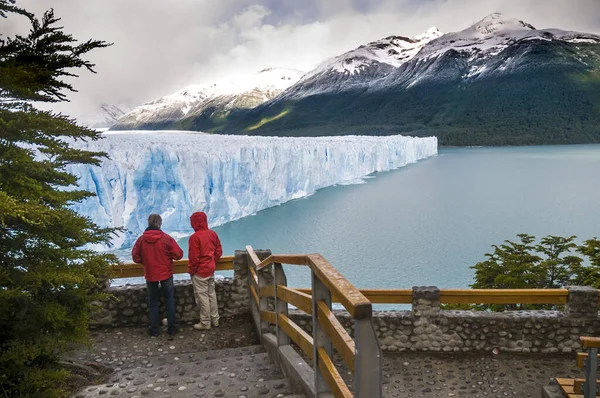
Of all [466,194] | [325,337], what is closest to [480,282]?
[325,337]

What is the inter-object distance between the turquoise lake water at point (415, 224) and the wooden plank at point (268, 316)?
27.2 feet

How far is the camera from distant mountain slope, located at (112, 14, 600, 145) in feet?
301

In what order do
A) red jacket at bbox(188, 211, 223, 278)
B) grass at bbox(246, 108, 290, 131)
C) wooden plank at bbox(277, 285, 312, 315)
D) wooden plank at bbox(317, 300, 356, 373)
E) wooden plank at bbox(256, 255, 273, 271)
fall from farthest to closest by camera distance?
grass at bbox(246, 108, 290, 131), red jacket at bbox(188, 211, 223, 278), wooden plank at bbox(256, 255, 273, 271), wooden plank at bbox(277, 285, 312, 315), wooden plank at bbox(317, 300, 356, 373)

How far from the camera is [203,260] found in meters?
4.64

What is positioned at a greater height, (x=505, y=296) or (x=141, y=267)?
(x=141, y=267)

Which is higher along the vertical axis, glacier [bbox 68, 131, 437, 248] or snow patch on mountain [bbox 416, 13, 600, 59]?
snow patch on mountain [bbox 416, 13, 600, 59]

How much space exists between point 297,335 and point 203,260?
2.12 m

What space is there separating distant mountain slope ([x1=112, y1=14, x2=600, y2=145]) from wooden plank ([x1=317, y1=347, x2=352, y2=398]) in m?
85.1

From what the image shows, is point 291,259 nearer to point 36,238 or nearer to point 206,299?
point 36,238

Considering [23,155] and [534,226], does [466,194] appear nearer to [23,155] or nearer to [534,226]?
[534,226]

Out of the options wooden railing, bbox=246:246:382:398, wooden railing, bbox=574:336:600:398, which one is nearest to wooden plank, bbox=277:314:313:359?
wooden railing, bbox=246:246:382:398

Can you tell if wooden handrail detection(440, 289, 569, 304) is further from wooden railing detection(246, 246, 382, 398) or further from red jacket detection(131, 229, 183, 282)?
red jacket detection(131, 229, 183, 282)

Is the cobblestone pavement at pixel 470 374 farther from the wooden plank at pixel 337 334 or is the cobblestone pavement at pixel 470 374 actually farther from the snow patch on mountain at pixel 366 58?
the snow patch on mountain at pixel 366 58

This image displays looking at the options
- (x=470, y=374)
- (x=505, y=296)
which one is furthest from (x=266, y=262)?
(x=505, y=296)
